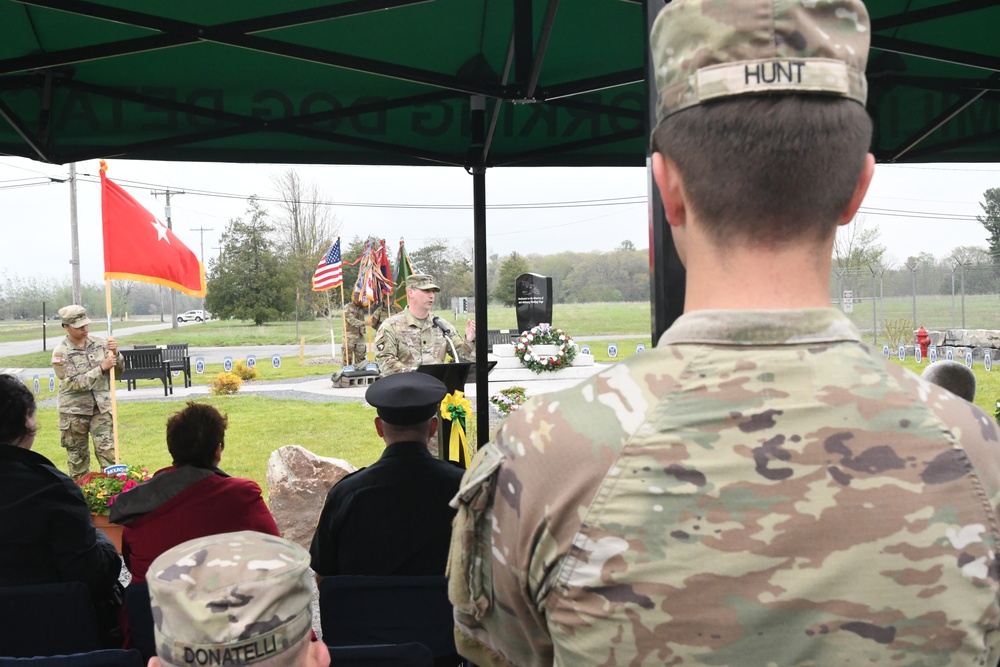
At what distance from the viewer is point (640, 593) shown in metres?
0.74

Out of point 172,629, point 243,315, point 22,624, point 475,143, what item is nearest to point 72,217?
point 243,315

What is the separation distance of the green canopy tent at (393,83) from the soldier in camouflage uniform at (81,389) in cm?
485

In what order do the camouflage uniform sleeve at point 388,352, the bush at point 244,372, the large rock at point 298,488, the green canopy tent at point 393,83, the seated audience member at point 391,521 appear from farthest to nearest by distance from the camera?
the bush at point 244,372 < the camouflage uniform sleeve at point 388,352 < the large rock at point 298,488 < the green canopy tent at point 393,83 < the seated audience member at point 391,521

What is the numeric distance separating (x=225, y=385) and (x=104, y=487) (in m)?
13.5

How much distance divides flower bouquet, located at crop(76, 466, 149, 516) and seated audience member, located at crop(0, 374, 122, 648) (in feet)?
3.17

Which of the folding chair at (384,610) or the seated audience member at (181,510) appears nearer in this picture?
the folding chair at (384,610)

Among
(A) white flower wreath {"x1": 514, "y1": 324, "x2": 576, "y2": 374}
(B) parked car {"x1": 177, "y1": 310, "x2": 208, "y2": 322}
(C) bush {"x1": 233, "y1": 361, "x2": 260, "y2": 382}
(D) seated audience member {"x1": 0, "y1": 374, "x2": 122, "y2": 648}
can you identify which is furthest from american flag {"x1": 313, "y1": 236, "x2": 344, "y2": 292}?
(B) parked car {"x1": 177, "y1": 310, "x2": 208, "y2": 322}

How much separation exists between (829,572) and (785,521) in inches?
2.4

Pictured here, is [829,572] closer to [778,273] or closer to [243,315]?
[778,273]

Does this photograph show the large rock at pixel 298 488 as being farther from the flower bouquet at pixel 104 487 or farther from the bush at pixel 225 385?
the bush at pixel 225 385

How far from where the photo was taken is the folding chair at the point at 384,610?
7.11 feet

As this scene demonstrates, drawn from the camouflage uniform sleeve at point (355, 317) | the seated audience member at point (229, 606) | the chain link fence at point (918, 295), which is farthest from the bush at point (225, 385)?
the seated audience member at point (229, 606)

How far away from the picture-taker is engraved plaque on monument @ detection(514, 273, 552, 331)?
1520 cm

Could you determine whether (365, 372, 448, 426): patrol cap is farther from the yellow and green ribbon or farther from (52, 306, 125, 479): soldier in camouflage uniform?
(52, 306, 125, 479): soldier in camouflage uniform
